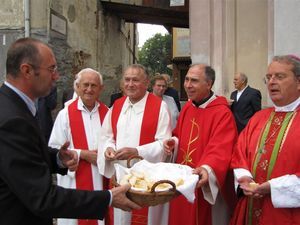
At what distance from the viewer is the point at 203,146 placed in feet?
12.1

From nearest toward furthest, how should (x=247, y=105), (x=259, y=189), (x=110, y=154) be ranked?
(x=259, y=189) < (x=110, y=154) < (x=247, y=105)

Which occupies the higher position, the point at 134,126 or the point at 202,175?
the point at 134,126

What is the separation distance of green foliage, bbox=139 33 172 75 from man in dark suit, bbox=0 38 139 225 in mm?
62151

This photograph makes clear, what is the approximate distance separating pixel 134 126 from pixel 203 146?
79cm

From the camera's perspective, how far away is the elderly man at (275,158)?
2789mm

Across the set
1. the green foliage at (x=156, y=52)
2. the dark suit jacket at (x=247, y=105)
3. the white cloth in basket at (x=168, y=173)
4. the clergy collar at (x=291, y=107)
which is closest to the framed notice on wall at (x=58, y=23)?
the dark suit jacket at (x=247, y=105)

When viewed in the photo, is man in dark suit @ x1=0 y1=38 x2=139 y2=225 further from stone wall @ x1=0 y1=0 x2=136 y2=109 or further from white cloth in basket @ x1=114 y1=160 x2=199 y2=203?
stone wall @ x1=0 y1=0 x2=136 y2=109

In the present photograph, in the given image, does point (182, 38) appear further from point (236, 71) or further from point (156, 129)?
point (156, 129)

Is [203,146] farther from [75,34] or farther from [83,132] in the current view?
[75,34]

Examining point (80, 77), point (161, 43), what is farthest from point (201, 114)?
point (161, 43)

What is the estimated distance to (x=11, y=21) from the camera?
813cm

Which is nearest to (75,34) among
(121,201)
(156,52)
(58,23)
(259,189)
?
(58,23)

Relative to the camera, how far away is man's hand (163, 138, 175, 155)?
12.4ft

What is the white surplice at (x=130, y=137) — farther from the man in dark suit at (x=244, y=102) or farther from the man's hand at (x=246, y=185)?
the man in dark suit at (x=244, y=102)
